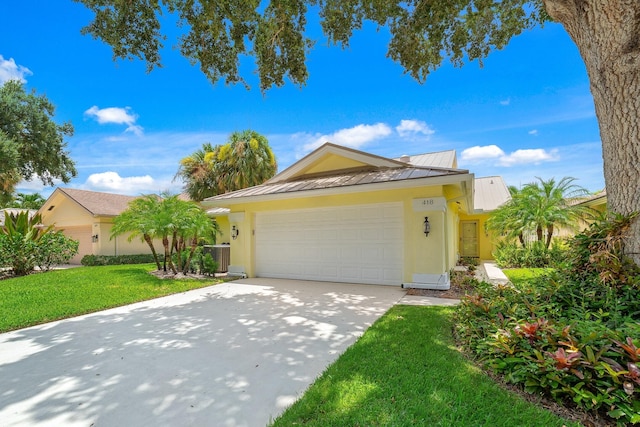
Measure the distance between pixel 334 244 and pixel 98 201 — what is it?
17.0 metres

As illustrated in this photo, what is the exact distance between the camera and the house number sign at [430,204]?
7.55 m

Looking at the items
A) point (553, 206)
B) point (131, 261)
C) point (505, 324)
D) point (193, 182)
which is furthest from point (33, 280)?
point (553, 206)

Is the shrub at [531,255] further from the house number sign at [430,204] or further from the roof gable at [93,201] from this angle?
the roof gable at [93,201]

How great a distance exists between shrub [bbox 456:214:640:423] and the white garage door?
376 cm

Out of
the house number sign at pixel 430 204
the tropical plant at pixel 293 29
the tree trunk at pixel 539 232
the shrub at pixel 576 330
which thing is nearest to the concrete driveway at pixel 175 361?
the shrub at pixel 576 330

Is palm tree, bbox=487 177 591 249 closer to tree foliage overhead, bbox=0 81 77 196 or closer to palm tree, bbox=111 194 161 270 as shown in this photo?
palm tree, bbox=111 194 161 270

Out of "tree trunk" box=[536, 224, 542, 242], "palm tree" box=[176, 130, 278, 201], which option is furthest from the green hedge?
"tree trunk" box=[536, 224, 542, 242]

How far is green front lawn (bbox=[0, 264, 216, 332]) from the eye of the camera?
5730mm

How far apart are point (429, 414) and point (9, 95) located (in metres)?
21.2

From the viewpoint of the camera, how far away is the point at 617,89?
370cm

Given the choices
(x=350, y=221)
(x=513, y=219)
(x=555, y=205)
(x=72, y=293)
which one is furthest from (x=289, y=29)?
(x=555, y=205)

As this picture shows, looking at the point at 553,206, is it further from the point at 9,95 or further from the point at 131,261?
the point at 9,95

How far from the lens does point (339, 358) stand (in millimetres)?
3549

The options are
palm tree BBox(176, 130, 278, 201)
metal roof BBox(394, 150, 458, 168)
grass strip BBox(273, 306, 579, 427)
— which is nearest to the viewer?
grass strip BBox(273, 306, 579, 427)
